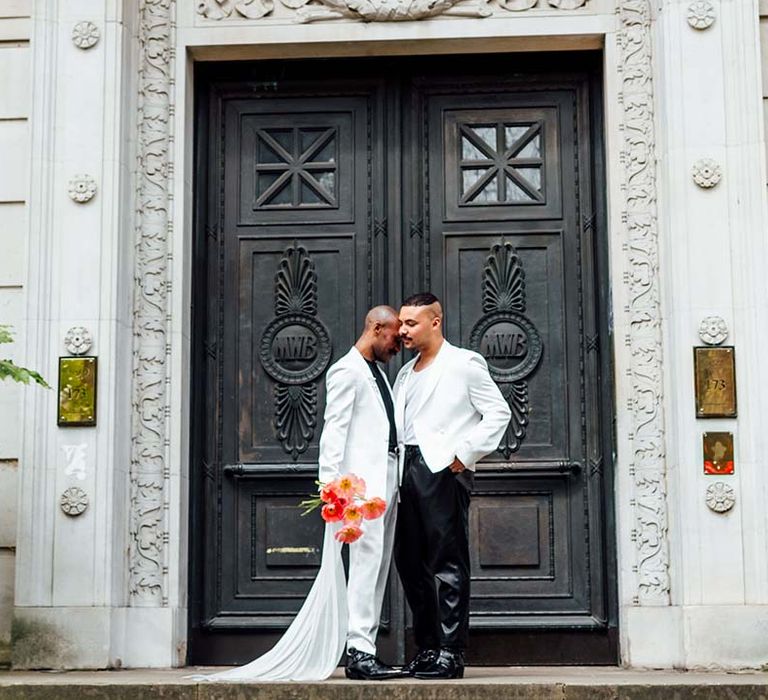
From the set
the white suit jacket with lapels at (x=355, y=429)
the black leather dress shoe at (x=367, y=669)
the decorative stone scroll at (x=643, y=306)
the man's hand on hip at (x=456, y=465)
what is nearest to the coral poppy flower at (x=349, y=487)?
the white suit jacket with lapels at (x=355, y=429)

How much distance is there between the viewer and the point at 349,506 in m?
9.78

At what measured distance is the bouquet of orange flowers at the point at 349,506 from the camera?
974 centimetres

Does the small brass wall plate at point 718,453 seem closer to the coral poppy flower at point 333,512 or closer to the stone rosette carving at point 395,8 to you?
the coral poppy flower at point 333,512

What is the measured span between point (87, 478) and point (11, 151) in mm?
2610

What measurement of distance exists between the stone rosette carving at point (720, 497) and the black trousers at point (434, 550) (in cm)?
186

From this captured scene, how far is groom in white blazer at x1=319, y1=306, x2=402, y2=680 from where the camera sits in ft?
32.6

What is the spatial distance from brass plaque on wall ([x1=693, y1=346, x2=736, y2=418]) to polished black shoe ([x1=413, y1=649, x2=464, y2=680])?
8.56ft

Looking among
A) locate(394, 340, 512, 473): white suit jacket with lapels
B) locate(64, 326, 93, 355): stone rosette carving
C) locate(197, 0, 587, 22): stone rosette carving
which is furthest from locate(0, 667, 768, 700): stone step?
locate(197, 0, 587, 22): stone rosette carving

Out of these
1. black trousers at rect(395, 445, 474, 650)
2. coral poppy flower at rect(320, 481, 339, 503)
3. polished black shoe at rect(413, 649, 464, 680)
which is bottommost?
polished black shoe at rect(413, 649, 464, 680)

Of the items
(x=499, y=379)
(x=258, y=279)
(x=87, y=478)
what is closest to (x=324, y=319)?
(x=258, y=279)

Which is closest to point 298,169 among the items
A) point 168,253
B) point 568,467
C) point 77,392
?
point 168,253

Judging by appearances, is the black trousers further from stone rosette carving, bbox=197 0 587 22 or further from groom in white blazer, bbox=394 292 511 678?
stone rosette carving, bbox=197 0 587 22

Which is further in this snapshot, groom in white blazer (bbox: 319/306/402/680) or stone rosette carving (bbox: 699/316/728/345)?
stone rosette carving (bbox: 699/316/728/345)

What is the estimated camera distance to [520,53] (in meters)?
12.2
